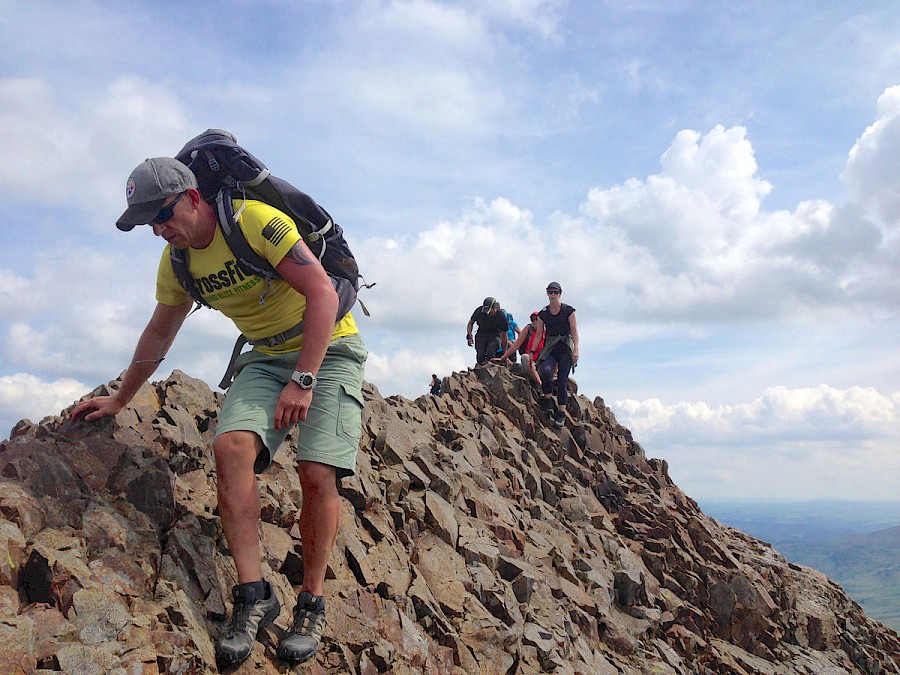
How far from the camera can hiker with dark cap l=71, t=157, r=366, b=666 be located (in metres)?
6.00

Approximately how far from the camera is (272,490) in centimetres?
902

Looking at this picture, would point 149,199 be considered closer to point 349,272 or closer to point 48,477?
point 349,272

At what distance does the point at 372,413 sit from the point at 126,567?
7.43 m

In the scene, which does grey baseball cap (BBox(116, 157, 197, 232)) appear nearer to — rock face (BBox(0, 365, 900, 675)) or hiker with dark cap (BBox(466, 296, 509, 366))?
rock face (BBox(0, 365, 900, 675))

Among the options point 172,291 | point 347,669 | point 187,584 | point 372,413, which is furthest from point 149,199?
point 372,413

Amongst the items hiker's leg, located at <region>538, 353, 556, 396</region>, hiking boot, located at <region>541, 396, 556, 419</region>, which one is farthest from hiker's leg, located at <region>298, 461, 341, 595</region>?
hiker's leg, located at <region>538, 353, 556, 396</region>

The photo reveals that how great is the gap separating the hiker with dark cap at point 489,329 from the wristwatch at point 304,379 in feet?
61.5

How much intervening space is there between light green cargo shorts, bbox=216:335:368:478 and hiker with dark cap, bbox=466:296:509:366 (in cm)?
1784

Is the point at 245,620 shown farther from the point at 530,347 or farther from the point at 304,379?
the point at 530,347

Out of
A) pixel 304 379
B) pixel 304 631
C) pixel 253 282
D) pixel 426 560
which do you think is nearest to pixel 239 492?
pixel 304 379

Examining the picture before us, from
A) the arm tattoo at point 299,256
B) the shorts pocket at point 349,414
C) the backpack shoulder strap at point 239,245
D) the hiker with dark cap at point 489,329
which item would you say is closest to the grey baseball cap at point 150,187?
the backpack shoulder strap at point 239,245

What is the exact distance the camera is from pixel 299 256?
6113 millimetres

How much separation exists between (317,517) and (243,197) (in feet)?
10.2

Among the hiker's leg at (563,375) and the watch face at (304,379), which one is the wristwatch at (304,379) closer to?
the watch face at (304,379)
